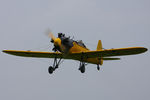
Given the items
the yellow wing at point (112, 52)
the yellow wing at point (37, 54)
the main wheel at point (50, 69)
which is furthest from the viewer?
the yellow wing at point (37, 54)

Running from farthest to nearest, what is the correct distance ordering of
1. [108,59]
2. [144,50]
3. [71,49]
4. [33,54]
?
1. [108,59]
2. [33,54]
3. [71,49]
4. [144,50]

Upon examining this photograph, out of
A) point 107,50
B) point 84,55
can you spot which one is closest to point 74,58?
point 84,55

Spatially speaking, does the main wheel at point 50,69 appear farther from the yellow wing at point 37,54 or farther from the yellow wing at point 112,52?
the yellow wing at point 112,52

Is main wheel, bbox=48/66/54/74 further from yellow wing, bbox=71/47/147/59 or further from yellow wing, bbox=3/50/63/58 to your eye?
yellow wing, bbox=71/47/147/59

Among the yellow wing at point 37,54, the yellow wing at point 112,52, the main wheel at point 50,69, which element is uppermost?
the yellow wing at point 112,52

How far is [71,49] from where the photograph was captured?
2798cm

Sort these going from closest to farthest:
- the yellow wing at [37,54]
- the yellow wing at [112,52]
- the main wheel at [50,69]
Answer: the yellow wing at [112,52] < the main wheel at [50,69] < the yellow wing at [37,54]

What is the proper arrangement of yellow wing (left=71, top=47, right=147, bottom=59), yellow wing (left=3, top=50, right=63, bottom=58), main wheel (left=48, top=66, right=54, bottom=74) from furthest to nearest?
yellow wing (left=3, top=50, right=63, bottom=58) < main wheel (left=48, top=66, right=54, bottom=74) < yellow wing (left=71, top=47, right=147, bottom=59)

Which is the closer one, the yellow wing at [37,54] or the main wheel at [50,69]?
the main wheel at [50,69]

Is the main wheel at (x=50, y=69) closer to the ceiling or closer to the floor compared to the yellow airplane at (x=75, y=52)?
closer to the floor

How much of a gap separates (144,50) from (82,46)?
17.7 feet

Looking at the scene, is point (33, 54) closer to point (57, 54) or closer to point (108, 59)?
point (57, 54)

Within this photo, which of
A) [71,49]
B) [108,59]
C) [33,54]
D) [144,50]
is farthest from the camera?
[108,59]

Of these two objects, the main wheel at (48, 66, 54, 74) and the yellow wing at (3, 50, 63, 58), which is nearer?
the main wheel at (48, 66, 54, 74)
